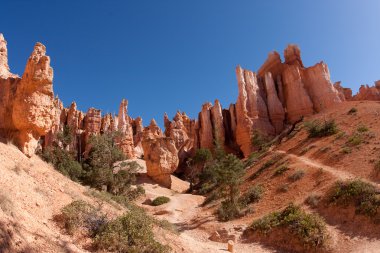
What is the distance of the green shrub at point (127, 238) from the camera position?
9.95 meters

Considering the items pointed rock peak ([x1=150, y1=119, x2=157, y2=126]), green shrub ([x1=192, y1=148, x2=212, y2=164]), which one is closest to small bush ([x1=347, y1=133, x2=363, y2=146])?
green shrub ([x1=192, y1=148, x2=212, y2=164])

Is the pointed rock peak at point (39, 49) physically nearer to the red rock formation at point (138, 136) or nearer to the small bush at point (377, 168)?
the small bush at point (377, 168)

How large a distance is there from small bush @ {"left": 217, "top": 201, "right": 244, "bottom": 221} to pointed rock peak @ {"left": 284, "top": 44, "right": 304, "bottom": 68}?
125ft

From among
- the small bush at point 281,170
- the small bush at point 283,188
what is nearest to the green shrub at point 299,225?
the small bush at point 283,188

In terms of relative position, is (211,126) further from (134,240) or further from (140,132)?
(134,240)

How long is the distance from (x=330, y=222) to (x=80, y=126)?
49.2 metres

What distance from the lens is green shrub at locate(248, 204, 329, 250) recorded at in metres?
14.8

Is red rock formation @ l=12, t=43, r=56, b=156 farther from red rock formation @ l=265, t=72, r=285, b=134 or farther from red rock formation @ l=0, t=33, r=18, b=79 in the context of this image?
red rock formation @ l=265, t=72, r=285, b=134

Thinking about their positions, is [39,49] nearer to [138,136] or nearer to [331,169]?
[331,169]

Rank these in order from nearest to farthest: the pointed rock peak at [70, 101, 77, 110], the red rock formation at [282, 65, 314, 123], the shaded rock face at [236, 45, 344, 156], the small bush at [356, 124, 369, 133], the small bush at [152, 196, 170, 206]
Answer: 1. the small bush at [356, 124, 369, 133]
2. the small bush at [152, 196, 170, 206]
3. the shaded rock face at [236, 45, 344, 156]
4. the red rock formation at [282, 65, 314, 123]
5. the pointed rock peak at [70, 101, 77, 110]

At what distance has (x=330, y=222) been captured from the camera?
1656 centimetres

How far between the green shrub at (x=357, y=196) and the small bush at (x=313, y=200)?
67cm

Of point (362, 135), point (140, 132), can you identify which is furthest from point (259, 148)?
point (140, 132)

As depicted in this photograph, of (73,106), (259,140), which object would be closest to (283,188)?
(259,140)
